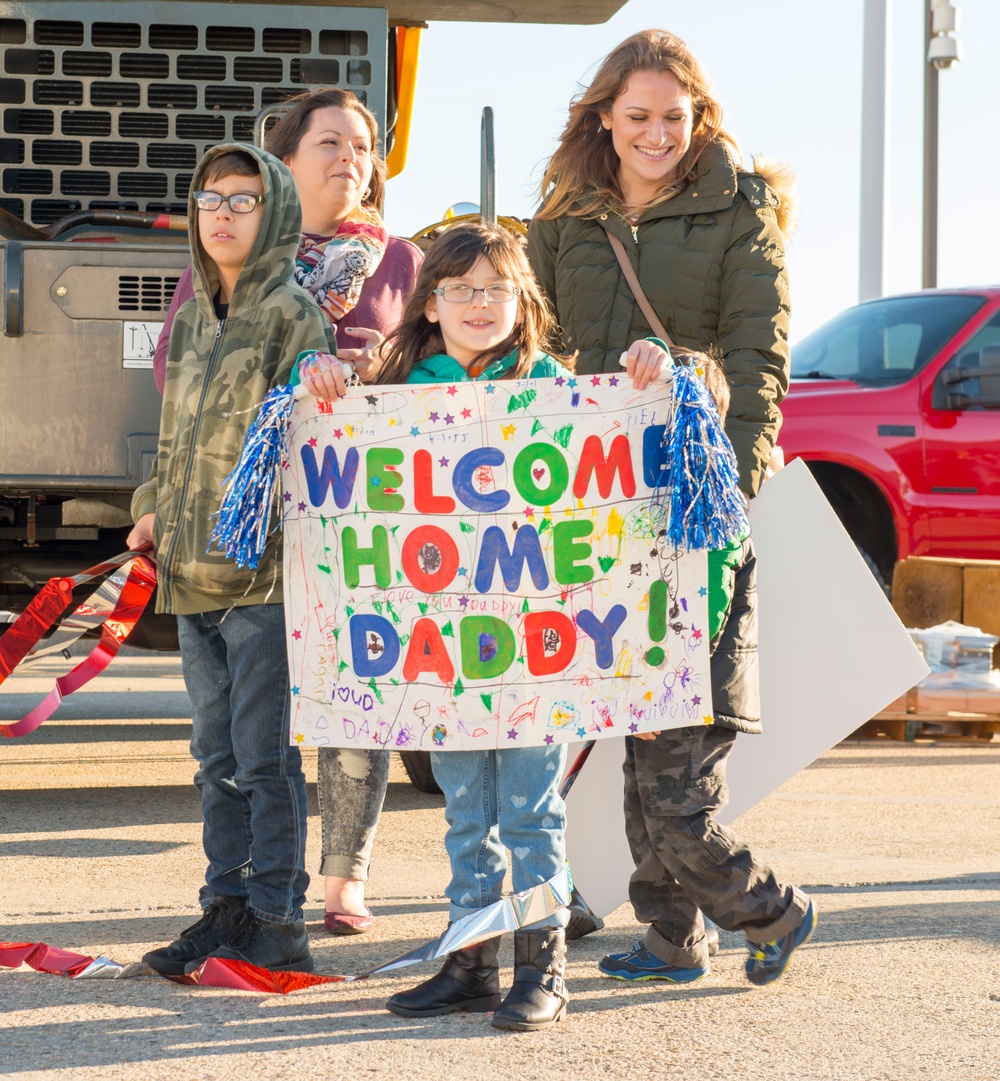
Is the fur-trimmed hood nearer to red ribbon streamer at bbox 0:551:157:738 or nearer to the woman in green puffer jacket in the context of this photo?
the woman in green puffer jacket

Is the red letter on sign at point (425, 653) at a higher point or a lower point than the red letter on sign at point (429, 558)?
lower

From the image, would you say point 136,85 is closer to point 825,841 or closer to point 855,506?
point 825,841

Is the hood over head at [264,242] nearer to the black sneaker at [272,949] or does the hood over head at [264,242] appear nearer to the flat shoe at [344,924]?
the black sneaker at [272,949]

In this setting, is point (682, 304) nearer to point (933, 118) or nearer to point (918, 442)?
point (918, 442)

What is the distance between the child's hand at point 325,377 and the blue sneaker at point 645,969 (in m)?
1.37

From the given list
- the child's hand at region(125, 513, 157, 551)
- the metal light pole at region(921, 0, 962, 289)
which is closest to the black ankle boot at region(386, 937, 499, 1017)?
the child's hand at region(125, 513, 157, 551)

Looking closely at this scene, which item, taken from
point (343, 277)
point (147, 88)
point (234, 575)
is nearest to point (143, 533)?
point (234, 575)

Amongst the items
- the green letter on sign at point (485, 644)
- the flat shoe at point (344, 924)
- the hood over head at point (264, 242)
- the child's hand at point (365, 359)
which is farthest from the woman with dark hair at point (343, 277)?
the green letter on sign at point (485, 644)

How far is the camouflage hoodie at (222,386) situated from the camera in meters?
3.28

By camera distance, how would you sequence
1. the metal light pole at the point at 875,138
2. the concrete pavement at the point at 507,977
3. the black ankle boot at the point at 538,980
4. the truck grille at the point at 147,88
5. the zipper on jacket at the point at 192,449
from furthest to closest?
the metal light pole at the point at 875,138
the truck grille at the point at 147,88
the zipper on jacket at the point at 192,449
the black ankle boot at the point at 538,980
the concrete pavement at the point at 507,977

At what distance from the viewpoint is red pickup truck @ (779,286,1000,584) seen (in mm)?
7848

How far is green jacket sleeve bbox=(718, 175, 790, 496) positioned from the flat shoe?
1.39m

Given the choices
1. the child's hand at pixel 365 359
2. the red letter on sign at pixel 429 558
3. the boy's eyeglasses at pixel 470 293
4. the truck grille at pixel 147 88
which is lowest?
the red letter on sign at pixel 429 558

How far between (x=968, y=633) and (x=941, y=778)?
0.98 m
